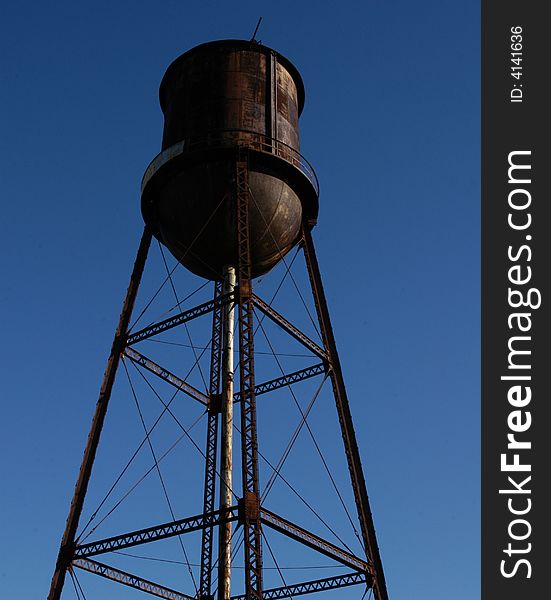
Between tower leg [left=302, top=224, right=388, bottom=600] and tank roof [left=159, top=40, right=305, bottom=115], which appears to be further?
tank roof [left=159, top=40, right=305, bottom=115]

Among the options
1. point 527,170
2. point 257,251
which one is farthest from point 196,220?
point 527,170

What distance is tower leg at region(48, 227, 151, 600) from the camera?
12766mm

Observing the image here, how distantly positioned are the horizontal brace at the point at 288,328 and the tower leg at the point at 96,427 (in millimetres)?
2671

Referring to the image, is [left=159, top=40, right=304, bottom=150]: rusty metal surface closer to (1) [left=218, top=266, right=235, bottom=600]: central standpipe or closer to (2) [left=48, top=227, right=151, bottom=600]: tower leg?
(2) [left=48, top=227, right=151, bottom=600]: tower leg

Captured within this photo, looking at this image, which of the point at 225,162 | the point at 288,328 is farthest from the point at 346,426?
the point at 225,162

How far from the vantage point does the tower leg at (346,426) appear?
12.9 m

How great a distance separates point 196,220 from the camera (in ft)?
48.4

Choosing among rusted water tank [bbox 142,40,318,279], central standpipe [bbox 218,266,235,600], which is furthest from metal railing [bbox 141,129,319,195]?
central standpipe [bbox 218,266,235,600]

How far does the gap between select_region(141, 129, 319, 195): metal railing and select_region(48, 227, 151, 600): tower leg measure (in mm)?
1521

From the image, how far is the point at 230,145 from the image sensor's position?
14.5 metres

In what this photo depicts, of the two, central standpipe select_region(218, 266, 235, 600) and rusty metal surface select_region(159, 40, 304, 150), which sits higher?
rusty metal surface select_region(159, 40, 304, 150)

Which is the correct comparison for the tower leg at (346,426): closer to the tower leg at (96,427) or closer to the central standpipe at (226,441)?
the central standpipe at (226,441)

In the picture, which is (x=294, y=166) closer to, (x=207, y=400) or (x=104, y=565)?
(x=207, y=400)

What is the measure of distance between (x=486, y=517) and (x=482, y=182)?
3.86 m
